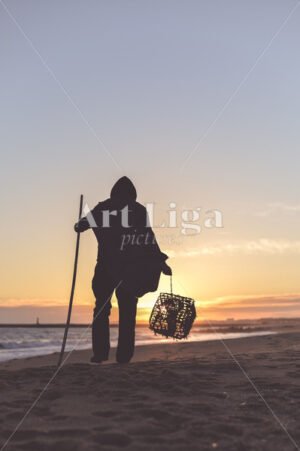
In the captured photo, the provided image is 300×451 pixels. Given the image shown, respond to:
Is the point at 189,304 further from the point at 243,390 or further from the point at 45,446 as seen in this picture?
the point at 45,446

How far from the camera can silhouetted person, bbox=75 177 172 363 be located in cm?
744

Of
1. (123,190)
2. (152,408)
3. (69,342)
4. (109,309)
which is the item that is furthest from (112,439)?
(69,342)

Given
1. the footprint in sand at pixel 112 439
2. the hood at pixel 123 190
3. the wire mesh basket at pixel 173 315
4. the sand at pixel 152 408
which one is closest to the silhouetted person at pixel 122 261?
the hood at pixel 123 190

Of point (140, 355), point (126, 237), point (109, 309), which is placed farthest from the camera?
point (140, 355)

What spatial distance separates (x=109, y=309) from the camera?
744cm

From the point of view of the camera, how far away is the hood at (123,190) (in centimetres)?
764

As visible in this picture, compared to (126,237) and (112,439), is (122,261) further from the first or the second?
(112,439)

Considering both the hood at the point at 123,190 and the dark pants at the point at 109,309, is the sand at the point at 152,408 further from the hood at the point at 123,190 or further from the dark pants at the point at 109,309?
the hood at the point at 123,190

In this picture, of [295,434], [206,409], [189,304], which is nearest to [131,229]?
[189,304]

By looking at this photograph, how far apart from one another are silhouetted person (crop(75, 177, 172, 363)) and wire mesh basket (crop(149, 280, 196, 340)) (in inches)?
19.6

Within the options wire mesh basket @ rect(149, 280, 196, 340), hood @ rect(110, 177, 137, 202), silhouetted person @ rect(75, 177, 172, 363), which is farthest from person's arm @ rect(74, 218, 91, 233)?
wire mesh basket @ rect(149, 280, 196, 340)

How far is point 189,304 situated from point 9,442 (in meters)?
4.73

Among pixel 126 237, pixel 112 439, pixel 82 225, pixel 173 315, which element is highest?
pixel 82 225

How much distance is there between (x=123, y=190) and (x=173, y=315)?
1896 mm
